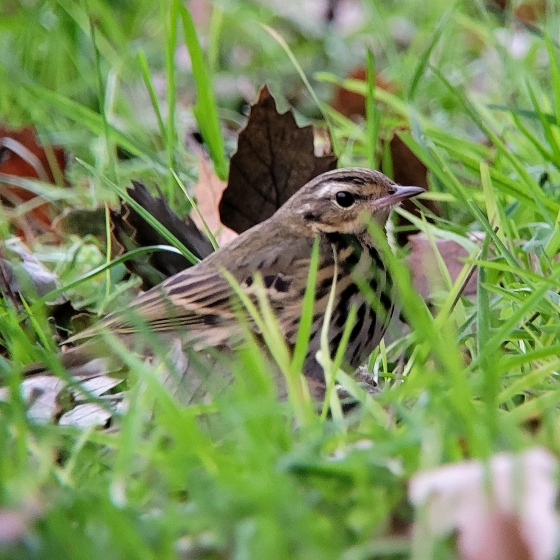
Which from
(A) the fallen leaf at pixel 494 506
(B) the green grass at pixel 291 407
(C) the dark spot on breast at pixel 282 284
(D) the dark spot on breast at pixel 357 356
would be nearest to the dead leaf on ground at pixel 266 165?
(B) the green grass at pixel 291 407

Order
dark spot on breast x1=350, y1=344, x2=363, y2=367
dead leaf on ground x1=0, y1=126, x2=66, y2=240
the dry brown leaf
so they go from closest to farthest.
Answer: dark spot on breast x1=350, y1=344, x2=363, y2=367, the dry brown leaf, dead leaf on ground x1=0, y1=126, x2=66, y2=240

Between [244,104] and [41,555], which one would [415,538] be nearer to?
[41,555]

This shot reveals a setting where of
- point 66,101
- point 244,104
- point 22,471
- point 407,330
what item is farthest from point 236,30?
point 22,471

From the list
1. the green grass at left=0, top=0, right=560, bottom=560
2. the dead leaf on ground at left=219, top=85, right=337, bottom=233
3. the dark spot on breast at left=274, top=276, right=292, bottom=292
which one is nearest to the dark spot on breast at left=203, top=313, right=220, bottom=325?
the dark spot on breast at left=274, top=276, right=292, bottom=292

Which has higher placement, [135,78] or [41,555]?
[135,78]

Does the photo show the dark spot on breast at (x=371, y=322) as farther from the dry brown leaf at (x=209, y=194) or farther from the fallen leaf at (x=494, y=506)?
the fallen leaf at (x=494, y=506)

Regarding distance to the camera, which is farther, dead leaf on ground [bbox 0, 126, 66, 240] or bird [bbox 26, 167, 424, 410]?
dead leaf on ground [bbox 0, 126, 66, 240]

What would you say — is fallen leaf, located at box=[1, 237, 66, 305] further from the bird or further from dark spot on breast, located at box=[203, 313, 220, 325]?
dark spot on breast, located at box=[203, 313, 220, 325]
